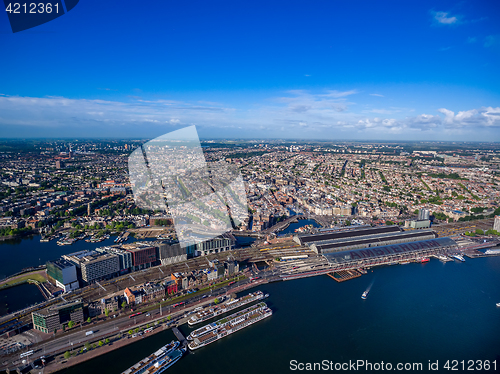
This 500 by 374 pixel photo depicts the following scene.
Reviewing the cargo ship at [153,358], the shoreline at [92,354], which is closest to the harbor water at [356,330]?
the shoreline at [92,354]

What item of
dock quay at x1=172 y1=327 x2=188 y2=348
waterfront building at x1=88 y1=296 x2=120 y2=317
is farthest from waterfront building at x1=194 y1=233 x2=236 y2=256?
dock quay at x1=172 y1=327 x2=188 y2=348

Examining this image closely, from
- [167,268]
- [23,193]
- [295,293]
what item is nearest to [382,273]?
[295,293]

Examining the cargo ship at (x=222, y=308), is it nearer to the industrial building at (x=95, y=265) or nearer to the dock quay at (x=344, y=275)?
the dock quay at (x=344, y=275)

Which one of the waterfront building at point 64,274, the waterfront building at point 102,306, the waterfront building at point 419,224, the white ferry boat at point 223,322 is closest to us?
the white ferry boat at point 223,322

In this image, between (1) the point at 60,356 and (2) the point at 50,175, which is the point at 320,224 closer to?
(1) the point at 60,356

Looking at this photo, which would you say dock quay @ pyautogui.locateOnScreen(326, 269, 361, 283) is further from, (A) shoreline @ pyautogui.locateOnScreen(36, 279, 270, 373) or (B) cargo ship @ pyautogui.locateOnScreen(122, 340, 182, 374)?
(B) cargo ship @ pyautogui.locateOnScreen(122, 340, 182, 374)

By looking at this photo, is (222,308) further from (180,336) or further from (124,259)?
(124,259)
